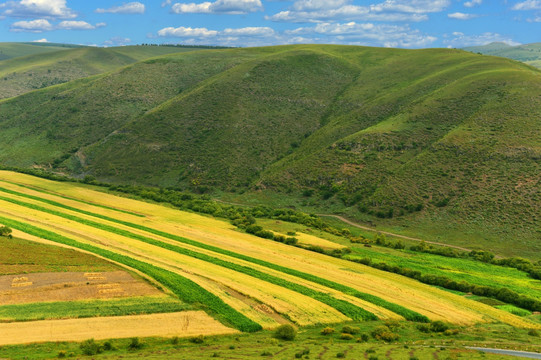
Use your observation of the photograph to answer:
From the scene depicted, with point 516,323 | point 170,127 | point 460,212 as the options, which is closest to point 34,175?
point 170,127

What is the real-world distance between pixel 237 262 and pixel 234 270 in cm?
433

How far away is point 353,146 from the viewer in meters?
140

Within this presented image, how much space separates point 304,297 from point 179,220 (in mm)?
45969

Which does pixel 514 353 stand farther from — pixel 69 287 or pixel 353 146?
pixel 353 146

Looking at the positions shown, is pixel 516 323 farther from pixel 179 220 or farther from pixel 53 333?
pixel 179 220

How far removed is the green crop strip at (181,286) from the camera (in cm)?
5012

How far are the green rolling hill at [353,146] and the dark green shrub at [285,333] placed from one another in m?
62.4

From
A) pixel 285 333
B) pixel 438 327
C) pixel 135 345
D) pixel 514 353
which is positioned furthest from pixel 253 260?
pixel 514 353

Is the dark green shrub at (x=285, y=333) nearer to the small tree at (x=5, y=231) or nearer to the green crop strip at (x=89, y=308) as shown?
the green crop strip at (x=89, y=308)

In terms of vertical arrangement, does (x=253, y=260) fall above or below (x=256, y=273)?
below

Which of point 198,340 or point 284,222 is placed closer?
point 198,340

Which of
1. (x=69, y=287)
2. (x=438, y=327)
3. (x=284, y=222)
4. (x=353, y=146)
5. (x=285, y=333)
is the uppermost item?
(x=353, y=146)

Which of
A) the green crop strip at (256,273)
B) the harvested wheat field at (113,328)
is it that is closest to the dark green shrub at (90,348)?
the harvested wheat field at (113,328)

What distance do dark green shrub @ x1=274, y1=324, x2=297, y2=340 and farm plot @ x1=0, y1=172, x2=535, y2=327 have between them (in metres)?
4.48
